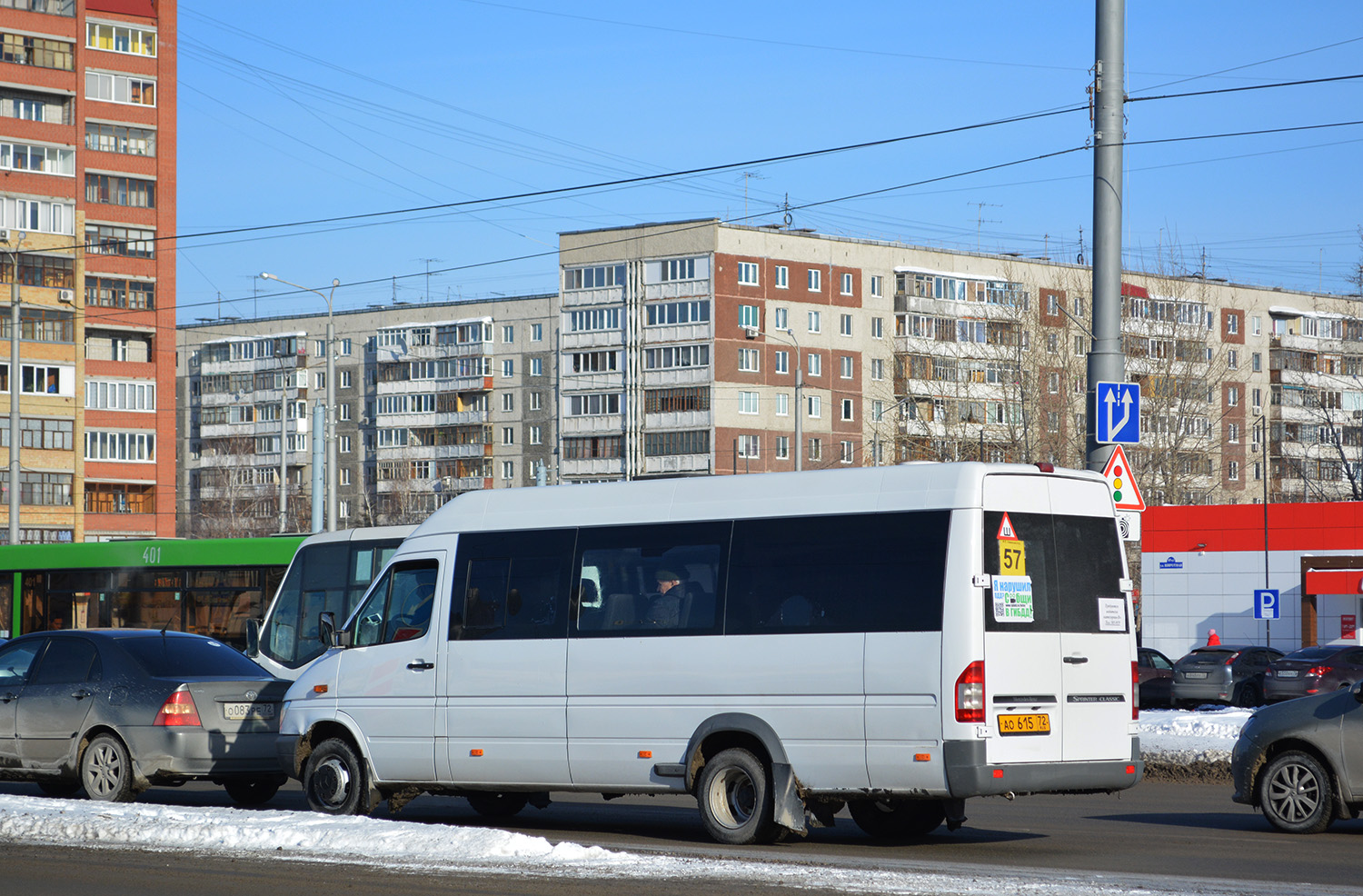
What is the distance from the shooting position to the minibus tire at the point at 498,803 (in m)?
14.1

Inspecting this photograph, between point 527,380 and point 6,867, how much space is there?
106763 mm

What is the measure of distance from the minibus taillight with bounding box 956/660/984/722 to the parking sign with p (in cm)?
3861

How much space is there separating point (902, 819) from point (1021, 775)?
5.50 feet

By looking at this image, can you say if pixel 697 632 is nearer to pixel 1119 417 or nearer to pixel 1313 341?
pixel 1119 417

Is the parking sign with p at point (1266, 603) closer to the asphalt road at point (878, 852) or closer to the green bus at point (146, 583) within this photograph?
the green bus at point (146, 583)

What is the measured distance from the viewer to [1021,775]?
35.7 ft

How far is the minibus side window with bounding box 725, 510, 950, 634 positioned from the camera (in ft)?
36.4

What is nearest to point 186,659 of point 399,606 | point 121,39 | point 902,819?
point 399,606

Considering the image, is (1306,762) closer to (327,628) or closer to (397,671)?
(397,671)

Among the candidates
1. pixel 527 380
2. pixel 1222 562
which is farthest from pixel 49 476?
pixel 1222 562

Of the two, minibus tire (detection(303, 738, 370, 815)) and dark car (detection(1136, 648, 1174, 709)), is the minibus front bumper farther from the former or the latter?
dark car (detection(1136, 648, 1174, 709))

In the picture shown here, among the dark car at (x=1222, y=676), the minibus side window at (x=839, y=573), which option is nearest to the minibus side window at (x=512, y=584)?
the minibus side window at (x=839, y=573)

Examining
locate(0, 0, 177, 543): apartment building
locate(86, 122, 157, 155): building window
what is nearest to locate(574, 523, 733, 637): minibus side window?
locate(0, 0, 177, 543): apartment building

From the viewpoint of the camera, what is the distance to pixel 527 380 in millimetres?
117000
